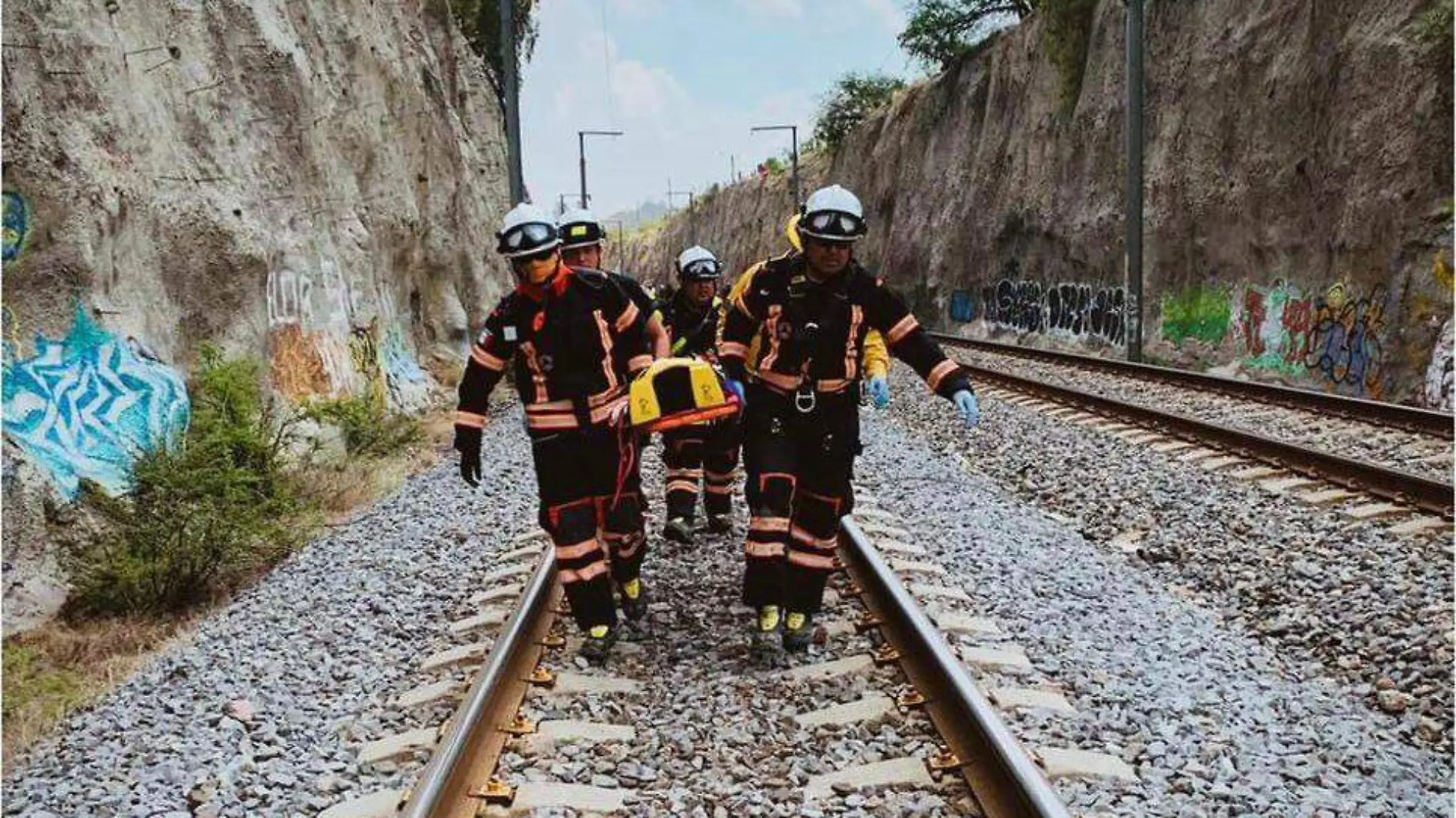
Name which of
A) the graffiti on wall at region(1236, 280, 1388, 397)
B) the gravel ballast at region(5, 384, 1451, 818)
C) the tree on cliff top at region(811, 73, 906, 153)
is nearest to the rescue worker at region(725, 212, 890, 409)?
the gravel ballast at region(5, 384, 1451, 818)

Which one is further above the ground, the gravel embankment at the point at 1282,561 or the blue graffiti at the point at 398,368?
the blue graffiti at the point at 398,368

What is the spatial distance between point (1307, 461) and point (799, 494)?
5.56 meters

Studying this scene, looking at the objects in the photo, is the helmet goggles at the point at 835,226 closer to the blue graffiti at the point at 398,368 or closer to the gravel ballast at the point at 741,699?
the gravel ballast at the point at 741,699

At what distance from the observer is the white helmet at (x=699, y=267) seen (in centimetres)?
745

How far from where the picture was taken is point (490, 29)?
3134 cm

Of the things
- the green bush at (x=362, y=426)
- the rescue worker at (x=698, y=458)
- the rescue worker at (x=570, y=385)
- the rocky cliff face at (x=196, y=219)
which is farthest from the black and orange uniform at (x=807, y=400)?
the green bush at (x=362, y=426)

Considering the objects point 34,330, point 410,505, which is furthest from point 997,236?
point 34,330

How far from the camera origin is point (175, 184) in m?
9.04

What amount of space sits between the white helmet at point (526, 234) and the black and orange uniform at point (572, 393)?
0.72 ft

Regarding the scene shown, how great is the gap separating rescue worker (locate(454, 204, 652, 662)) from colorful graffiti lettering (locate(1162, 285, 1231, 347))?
65.4ft

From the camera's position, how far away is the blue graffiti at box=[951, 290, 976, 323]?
3716cm

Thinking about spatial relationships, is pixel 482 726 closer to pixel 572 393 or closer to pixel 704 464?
pixel 572 393

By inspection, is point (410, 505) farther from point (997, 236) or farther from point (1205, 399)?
point (997, 236)

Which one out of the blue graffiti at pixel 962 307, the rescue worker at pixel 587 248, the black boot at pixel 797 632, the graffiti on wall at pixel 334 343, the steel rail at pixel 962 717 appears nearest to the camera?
the steel rail at pixel 962 717
